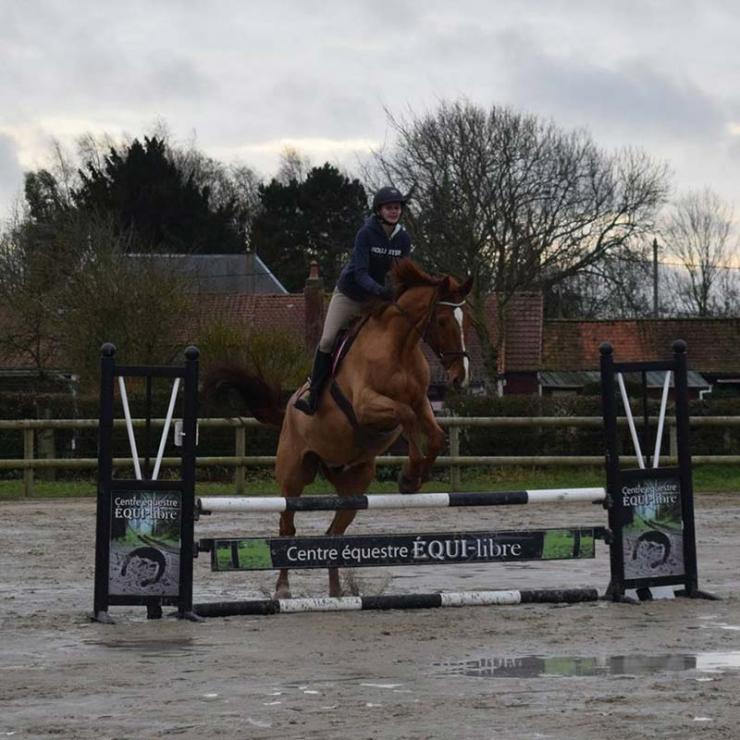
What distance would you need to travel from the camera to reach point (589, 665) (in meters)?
6.63

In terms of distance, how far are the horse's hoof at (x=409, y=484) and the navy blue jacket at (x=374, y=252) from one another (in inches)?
43.1

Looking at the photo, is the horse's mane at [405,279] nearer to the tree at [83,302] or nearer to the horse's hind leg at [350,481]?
the horse's hind leg at [350,481]

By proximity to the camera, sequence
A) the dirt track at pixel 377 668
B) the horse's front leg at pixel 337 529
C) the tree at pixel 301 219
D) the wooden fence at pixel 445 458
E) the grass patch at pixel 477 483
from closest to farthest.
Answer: the dirt track at pixel 377 668 < the horse's front leg at pixel 337 529 < the wooden fence at pixel 445 458 < the grass patch at pixel 477 483 < the tree at pixel 301 219

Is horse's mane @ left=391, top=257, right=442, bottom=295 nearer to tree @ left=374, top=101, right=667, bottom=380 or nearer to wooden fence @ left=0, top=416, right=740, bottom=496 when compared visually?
wooden fence @ left=0, top=416, right=740, bottom=496

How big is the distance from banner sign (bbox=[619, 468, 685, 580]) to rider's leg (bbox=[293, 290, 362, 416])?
6.24 ft

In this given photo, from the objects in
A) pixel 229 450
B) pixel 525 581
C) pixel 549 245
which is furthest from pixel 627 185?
pixel 525 581

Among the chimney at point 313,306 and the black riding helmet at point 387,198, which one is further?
the chimney at point 313,306

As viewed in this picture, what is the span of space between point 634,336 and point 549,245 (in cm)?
865

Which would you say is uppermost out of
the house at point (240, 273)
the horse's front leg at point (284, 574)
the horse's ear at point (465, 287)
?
the house at point (240, 273)

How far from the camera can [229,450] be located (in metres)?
21.7

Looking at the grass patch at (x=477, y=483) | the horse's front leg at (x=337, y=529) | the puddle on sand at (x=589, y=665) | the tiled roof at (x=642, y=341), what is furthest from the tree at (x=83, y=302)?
the puddle on sand at (x=589, y=665)

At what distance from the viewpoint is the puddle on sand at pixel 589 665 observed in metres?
6.40

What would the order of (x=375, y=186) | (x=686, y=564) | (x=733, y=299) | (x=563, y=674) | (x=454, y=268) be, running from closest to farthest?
(x=563, y=674), (x=686, y=564), (x=454, y=268), (x=375, y=186), (x=733, y=299)

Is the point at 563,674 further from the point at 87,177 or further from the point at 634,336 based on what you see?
the point at 87,177
